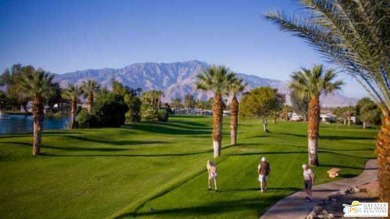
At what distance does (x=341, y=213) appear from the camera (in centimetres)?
1691

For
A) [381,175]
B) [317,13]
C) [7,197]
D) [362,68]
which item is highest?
[317,13]

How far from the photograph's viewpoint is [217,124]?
3203 cm

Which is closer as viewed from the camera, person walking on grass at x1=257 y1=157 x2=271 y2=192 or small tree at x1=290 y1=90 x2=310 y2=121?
person walking on grass at x1=257 y1=157 x2=271 y2=192

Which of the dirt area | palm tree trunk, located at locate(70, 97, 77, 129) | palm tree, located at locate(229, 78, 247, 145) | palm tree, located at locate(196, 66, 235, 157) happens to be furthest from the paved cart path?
palm tree trunk, located at locate(70, 97, 77, 129)

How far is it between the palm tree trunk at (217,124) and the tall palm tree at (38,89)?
14.4 m

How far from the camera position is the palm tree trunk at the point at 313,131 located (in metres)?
27.8

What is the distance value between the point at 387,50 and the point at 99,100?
56420mm

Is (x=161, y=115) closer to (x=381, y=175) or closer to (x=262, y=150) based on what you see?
(x=262, y=150)

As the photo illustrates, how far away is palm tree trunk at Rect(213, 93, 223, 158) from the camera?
3131 centimetres

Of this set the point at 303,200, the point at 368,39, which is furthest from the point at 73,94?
the point at 368,39

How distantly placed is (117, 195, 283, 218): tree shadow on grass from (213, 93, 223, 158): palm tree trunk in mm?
12350

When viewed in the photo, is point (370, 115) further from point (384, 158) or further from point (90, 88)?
point (384, 158)

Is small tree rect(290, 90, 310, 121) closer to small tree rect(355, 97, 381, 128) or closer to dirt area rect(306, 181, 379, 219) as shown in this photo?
small tree rect(355, 97, 381, 128)

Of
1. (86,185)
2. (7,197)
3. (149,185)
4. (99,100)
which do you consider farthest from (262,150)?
(99,100)
